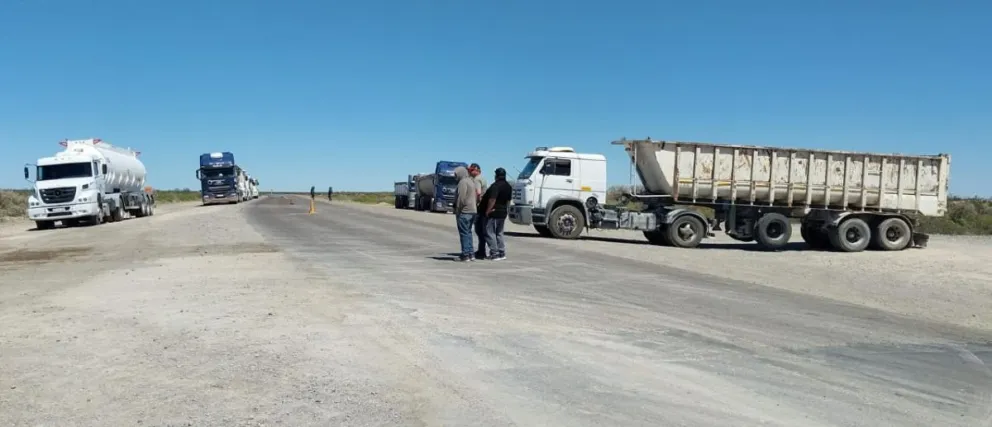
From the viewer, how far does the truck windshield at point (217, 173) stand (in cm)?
5906

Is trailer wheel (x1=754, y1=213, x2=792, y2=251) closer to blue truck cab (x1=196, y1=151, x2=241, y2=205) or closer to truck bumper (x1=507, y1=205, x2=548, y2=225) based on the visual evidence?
truck bumper (x1=507, y1=205, x2=548, y2=225)

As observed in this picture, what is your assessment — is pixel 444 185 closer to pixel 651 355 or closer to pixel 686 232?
pixel 686 232

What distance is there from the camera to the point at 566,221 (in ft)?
74.8

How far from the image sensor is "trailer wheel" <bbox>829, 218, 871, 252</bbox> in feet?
68.3

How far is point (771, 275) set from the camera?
583 inches

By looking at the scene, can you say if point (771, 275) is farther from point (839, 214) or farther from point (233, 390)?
point (233, 390)

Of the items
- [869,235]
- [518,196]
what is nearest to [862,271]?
[869,235]

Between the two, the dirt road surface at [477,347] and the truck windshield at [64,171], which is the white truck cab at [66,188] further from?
the dirt road surface at [477,347]

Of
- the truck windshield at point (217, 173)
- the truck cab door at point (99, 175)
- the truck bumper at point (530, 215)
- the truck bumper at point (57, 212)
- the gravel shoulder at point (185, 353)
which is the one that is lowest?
the gravel shoulder at point (185, 353)

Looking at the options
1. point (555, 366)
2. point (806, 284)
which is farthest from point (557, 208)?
point (555, 366)

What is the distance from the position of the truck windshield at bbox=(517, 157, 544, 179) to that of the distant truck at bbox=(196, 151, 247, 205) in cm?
4214

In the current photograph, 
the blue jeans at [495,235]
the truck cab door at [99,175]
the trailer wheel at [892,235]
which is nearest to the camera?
the blue jeans at [495,235]

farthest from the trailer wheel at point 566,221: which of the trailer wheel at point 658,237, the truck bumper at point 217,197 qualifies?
the truck bumper at point 217,197

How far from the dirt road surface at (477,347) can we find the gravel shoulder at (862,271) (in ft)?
0.46
